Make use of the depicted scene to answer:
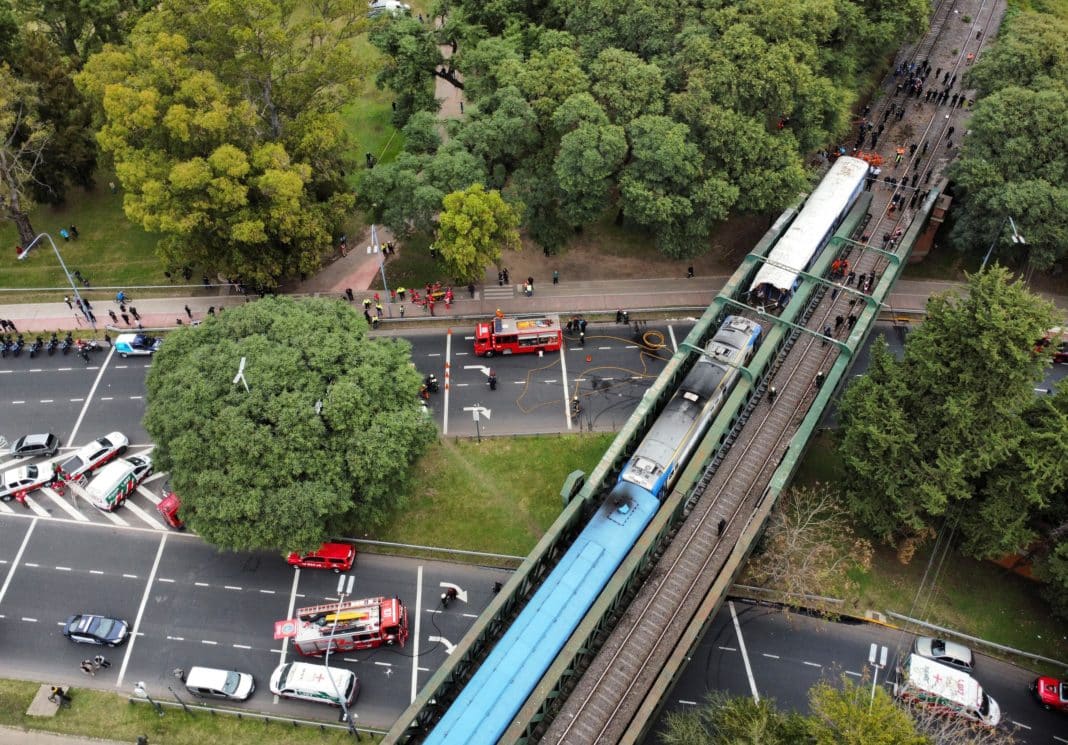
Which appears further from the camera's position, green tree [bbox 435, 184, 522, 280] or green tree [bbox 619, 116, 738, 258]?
green tree [bbox 619, 116, 738, 258]

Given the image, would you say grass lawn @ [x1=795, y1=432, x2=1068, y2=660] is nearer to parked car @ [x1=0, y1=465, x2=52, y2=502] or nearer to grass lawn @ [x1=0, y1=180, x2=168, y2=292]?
parked car @ [x1=0, y1=465, x2=52, y2=502]

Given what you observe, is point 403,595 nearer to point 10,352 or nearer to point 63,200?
point 10,352

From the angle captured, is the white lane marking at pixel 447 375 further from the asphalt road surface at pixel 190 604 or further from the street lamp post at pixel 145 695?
the street lamp post at pixel 145 695

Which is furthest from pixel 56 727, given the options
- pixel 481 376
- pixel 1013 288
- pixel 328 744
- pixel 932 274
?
pixel 932 274

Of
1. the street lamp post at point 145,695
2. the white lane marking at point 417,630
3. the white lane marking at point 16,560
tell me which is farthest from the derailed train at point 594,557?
the white lane marking at point 16,560

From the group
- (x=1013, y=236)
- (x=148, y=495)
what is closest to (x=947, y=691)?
(x=1013, y=236)

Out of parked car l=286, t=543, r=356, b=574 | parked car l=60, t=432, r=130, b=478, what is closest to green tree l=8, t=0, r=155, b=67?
parked car l=60, t=432, r=130, b=478

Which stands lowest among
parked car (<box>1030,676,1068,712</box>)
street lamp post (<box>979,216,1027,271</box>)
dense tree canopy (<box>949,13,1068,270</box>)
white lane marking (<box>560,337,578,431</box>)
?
parked car (<box>1030,676,1068,712</box>)
